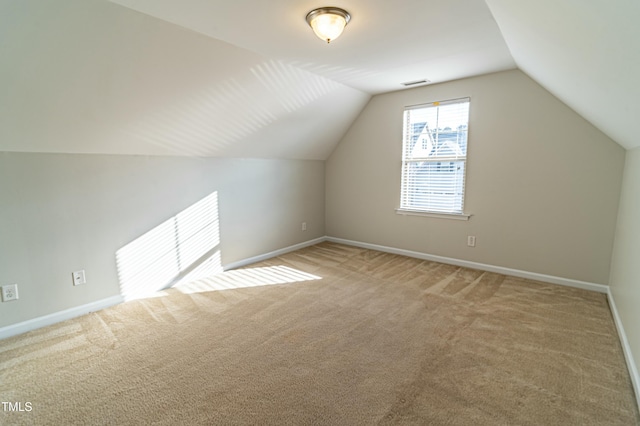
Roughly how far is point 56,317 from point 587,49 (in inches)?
163

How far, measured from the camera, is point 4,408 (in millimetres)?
1646

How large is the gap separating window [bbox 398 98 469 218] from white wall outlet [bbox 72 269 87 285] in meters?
3.76

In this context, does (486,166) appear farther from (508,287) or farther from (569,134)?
(508,287)

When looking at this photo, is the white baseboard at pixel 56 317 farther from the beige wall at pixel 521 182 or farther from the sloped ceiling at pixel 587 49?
the sloped ceiling at pixel 587 49

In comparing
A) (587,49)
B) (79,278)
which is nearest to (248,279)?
(79,278)

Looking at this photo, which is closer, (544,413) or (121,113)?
(544,413)

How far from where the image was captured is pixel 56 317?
255 centimetres

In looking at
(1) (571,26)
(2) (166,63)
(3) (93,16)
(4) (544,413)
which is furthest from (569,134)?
(3) (93,16)

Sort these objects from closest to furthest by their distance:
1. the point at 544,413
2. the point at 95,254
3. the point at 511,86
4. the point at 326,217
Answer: the point at 544,413 → the point at 95,254 → the point at 511,86 → the point at 326,217

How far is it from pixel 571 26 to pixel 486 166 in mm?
2332

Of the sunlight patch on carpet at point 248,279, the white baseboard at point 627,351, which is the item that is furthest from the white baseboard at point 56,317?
the white baseboard at point 627,351

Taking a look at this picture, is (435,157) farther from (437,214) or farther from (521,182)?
(521,182)

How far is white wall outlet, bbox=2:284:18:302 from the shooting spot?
229 centimetres

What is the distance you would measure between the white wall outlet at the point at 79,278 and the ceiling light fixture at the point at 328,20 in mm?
2858
